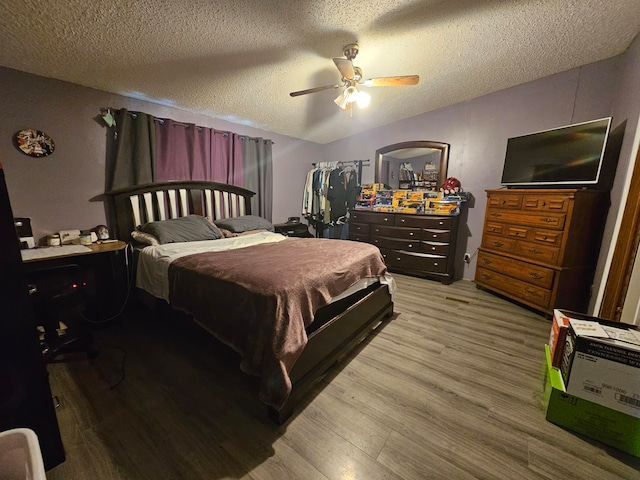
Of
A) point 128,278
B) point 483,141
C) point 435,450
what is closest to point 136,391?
point 128,278

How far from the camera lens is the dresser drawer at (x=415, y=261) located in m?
3.47

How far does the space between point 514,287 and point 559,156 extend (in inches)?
55.9

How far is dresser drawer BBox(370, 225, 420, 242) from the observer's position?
361 centimetres

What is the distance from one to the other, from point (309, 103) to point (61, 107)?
2.54 m

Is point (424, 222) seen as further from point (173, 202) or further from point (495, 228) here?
point (173, 202)

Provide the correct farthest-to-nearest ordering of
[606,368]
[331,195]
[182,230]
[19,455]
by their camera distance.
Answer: [331,195] → [182,230] → [606,368] → [19,455]

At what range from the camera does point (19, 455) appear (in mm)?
722

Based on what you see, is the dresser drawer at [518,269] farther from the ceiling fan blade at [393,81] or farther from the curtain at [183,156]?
the curtain at [183,156]

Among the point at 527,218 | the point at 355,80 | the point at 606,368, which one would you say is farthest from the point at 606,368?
the point at 355,80

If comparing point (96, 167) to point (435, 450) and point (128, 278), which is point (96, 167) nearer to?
point (128, 278)

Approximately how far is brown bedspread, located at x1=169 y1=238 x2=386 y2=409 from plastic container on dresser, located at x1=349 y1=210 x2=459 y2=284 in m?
1.78

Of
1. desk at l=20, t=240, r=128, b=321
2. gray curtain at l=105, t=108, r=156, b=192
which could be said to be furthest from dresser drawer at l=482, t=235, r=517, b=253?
gray curtain at l=105, t=108, r=156, b=192

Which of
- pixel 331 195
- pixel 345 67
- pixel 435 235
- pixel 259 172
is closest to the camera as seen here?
pixel 345 67

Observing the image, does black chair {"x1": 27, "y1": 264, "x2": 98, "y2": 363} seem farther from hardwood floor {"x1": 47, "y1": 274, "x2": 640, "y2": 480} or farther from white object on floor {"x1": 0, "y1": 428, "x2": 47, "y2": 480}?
white object on floor {"x1": 0, "y1": 428, "x2": 47, "y2": 480}
